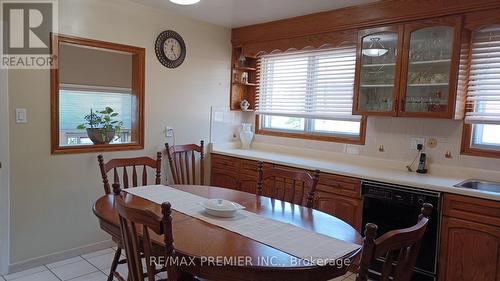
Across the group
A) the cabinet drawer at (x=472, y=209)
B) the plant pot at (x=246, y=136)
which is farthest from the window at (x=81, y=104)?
the cabinet drawer at (x=472, y=209)

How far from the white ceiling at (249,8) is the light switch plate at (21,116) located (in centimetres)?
140

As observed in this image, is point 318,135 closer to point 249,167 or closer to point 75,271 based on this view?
point 249,167

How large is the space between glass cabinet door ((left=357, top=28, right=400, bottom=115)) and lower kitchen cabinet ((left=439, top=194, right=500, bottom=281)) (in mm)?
962

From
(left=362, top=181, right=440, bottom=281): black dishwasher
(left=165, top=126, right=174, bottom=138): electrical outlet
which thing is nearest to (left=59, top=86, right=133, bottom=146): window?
(left=165, top=126, right=174, bottom=138): electrical outlet

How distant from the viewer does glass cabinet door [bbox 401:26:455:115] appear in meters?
2.80

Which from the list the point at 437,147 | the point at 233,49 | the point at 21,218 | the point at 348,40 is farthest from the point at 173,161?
the point at 437,147

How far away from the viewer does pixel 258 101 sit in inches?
177

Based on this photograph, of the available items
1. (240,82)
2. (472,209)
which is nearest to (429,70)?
(472,209)

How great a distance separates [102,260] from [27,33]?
6.42 ft

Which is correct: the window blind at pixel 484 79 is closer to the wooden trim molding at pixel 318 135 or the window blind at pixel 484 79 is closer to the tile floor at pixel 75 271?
the wooden trim molding at pixel 318 135

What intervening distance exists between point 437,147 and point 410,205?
2.37 feet

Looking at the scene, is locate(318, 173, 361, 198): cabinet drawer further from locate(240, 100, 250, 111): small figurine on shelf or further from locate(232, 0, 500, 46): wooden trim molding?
locate(240, 100, 250, 111): small figurine on shelf

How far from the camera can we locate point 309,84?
3.99 meters

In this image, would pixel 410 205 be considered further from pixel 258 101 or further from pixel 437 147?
pixel 258 101
